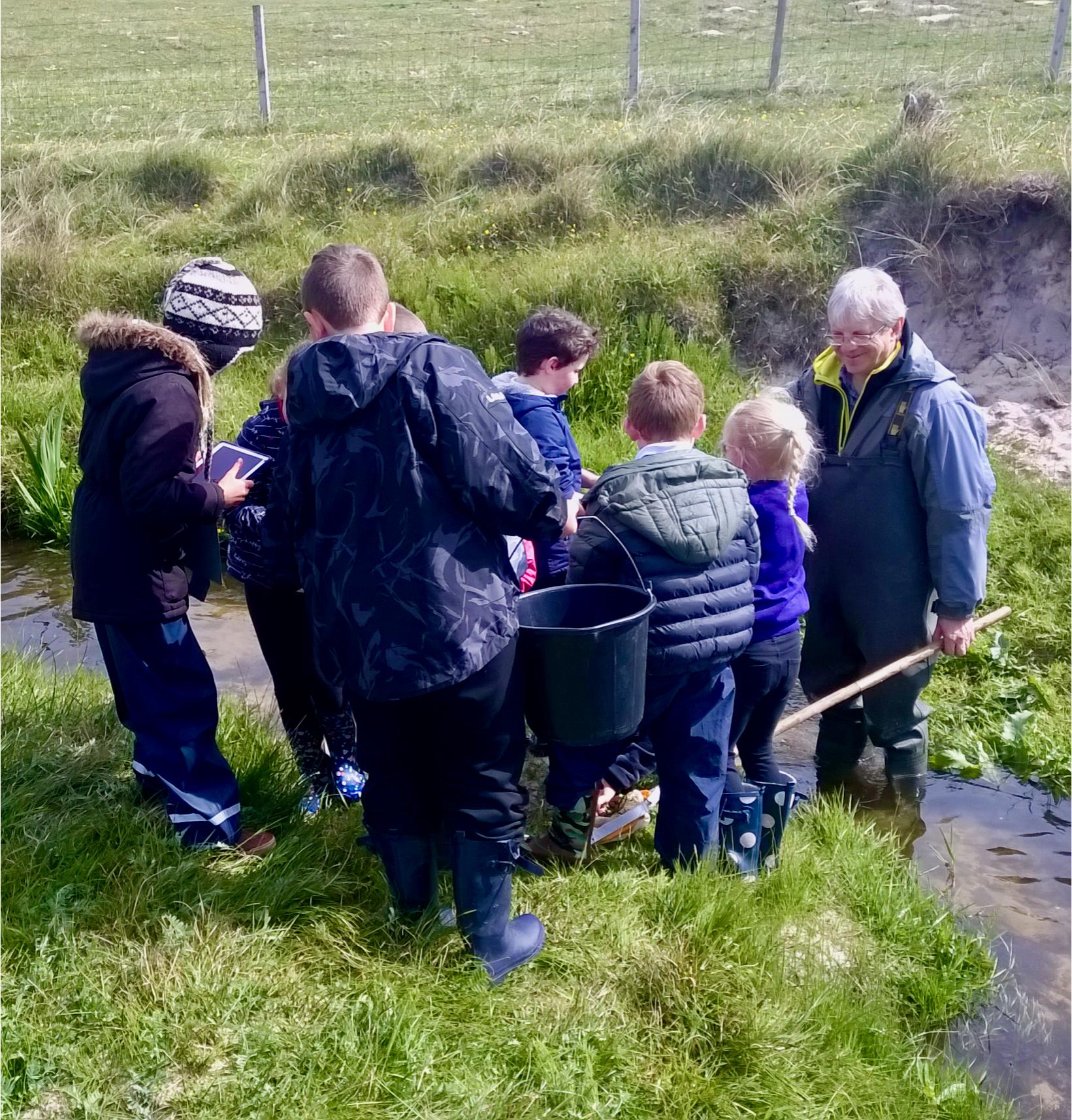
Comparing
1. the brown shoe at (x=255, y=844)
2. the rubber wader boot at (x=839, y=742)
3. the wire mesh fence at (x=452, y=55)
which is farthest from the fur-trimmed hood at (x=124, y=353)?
the wire mesh fence at (x=452, y=55)

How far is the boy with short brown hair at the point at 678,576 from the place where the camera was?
297 cm

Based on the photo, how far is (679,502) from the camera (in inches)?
Answer: 117

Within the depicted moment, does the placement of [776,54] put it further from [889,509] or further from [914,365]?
[889,509]

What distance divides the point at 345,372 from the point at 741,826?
76.4 inches

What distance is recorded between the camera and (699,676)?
10.3 feet

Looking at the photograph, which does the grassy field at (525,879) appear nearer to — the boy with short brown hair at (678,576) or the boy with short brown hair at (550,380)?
the boy with short brown hair at (678,576)

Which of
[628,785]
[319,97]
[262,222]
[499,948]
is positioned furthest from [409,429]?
[319,97]

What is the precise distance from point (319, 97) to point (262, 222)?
942cm

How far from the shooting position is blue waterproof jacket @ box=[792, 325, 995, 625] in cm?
357

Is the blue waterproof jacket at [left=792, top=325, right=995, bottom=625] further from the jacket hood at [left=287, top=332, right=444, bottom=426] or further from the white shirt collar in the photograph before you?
the jacket hood at [left=287, top=332, right=444, bottom=426]

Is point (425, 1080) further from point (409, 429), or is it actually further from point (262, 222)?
point (262, 222)

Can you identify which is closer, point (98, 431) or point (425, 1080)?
point (425, 1080)

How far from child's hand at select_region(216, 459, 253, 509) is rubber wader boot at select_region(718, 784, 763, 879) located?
5.79ft

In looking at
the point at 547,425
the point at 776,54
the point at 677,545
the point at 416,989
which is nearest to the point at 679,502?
the point at 677,545
